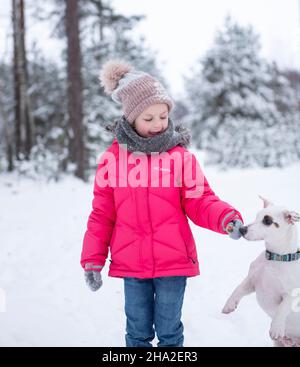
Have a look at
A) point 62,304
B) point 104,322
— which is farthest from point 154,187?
point 62,304

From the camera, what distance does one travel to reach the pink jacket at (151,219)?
2.43 m

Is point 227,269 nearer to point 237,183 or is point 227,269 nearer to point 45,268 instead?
point 45,268

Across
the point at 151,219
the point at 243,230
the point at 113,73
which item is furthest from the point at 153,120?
the point at 243,230

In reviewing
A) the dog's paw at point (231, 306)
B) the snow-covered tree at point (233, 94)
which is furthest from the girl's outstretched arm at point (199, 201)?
the snow-covered tree at point (233, 94)

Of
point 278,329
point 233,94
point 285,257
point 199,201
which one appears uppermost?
point 233,94

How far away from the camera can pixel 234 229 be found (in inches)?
87.2

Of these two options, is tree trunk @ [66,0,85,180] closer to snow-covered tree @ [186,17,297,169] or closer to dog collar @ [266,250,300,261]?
snow-covered tree @ [186,17,297,169]

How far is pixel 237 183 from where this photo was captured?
9016mm

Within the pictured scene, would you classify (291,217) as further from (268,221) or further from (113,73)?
(113,73)

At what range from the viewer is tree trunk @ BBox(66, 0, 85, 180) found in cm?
1087

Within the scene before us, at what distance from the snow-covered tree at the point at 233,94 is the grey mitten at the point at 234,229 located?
15.0 metres

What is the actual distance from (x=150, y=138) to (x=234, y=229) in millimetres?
773

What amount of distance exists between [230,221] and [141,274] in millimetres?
641

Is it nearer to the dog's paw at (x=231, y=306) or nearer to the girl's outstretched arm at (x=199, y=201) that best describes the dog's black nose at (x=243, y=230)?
the girl's outstretched arm at (x=199, y=201)
